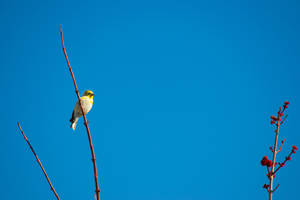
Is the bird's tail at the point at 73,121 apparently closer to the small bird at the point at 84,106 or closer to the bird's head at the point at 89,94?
the small bird at the point at 84,106

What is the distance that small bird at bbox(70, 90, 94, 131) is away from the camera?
7867 millimetres

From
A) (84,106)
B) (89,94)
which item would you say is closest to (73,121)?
(84,106)

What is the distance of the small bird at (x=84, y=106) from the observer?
787 cm

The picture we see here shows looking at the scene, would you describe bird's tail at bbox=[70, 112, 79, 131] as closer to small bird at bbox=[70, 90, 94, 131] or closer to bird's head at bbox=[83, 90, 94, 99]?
small bird at bbox=[70, 90, 94, 131]

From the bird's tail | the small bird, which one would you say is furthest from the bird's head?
the bird's tail

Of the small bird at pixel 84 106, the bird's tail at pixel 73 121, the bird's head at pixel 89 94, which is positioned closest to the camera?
the small bird at pixel 84 106

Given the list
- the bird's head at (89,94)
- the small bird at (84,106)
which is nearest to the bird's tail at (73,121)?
the small bird at (84,106)

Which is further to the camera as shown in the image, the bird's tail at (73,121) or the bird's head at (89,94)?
the bird's head at (89,94)

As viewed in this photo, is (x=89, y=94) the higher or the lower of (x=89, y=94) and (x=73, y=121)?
the higher

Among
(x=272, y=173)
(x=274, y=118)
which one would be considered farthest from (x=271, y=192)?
(x=274, y=118)

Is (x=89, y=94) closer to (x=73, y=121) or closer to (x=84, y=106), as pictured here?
(x=84, y=106)

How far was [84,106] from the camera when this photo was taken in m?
7.90

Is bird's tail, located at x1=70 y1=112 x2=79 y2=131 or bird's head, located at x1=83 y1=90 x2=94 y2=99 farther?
bird's head, located at x1=83 y1=90 x2=94 y2=99

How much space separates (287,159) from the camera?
289cm
